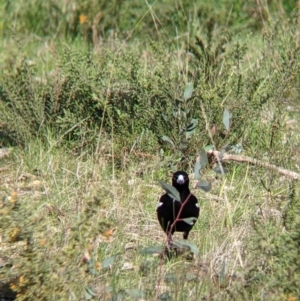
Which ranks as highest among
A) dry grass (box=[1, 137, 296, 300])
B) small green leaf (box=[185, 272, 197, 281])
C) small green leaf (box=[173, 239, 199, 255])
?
small green leaf (box=[173, 239, 199, 255])

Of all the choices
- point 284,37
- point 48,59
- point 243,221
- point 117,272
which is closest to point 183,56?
point 284,37

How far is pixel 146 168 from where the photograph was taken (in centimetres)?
554

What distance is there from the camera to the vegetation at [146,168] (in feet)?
12.9

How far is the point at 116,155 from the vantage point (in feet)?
18.7

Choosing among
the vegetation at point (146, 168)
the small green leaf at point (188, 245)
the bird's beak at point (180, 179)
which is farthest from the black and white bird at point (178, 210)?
the small green leaf at point (188, 245)

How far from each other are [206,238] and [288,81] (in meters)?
1.77

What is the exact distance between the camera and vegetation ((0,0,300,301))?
3922 millimetres

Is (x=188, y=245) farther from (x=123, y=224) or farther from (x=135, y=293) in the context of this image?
(x=123, y=224)

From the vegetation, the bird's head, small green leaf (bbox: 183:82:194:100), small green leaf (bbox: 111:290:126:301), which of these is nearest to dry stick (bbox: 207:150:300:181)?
the vegetation

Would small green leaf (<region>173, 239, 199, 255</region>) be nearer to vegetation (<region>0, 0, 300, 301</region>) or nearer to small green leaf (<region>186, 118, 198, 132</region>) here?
vegetation (<region>0, 0, 300, 301</region>)

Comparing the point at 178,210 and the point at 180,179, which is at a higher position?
the point at 180,179

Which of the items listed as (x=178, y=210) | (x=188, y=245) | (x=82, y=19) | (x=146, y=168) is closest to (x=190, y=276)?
(x=188, y=245)

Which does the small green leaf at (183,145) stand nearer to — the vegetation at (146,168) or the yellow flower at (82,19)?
the vegetation at (146,168)

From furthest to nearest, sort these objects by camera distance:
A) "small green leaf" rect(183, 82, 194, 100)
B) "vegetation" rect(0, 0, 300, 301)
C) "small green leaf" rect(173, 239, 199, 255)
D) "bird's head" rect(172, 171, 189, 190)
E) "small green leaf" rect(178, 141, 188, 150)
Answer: "small green leaf" rect(178, 141, 188, 150) < "small green leaf" rect(183, 82, 194, 100) < "bird's head" rect(172, 171, 189, 190) < "small green leaf" rect(173, 239, 199, 255) < "vegetation" rect(0, 0, 300, 301)
